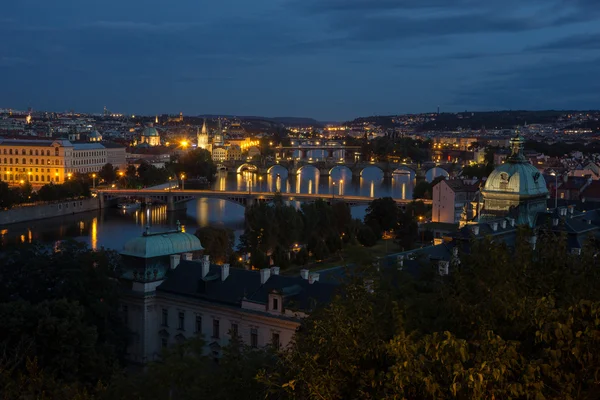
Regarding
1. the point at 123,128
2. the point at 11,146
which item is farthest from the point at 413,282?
the point at 123,128

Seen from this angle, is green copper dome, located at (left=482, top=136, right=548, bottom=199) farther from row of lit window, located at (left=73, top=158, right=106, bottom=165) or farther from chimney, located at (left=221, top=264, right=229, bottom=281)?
row of lit window, located at (left=73, top=158, right=106, bottom=165)

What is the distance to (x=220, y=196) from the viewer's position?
39.8m

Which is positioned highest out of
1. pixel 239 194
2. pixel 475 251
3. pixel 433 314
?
pixel 475 251

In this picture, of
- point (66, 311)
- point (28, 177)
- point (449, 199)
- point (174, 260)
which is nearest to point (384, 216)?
point (449, 199)

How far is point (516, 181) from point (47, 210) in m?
24.5

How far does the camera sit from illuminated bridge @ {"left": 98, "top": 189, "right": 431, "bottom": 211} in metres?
37.2

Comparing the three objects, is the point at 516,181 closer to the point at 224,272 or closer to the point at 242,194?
the point at 224,272

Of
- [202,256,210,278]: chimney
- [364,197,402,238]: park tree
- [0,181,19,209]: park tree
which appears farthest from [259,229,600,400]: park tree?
[0,181,19,209]: park tree

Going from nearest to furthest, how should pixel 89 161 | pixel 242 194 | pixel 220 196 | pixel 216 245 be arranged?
pixel 216 245 → pixel 242 194 → pixel 220 196 → pixel 89 161

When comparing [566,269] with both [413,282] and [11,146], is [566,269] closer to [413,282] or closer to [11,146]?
[413,282]

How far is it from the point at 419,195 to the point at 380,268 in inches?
1254

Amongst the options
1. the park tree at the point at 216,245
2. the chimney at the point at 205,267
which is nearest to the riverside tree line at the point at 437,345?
the chimney at the point at 205,267

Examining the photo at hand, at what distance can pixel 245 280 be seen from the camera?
12.1m

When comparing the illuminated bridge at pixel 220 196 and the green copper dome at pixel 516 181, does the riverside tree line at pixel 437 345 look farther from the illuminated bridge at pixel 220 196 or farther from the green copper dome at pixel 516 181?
the illuminated bridge at pixel 220 196
